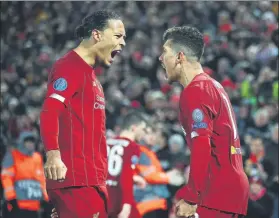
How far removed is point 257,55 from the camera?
15.1 metres

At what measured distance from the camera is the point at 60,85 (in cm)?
507

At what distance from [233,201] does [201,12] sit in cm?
1406

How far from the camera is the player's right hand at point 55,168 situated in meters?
4.78

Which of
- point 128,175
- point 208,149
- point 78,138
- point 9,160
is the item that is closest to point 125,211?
point 128,175

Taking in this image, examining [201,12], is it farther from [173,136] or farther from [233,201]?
[233,201]

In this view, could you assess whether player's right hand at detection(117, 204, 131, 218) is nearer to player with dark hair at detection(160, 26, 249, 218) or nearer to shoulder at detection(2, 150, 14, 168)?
shoulder at detection(2, 150, 14, 168)

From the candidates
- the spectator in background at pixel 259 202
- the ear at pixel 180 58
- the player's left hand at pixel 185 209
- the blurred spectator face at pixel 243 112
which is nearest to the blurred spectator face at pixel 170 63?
the ear at pixel 180 58

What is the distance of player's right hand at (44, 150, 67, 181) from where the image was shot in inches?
188

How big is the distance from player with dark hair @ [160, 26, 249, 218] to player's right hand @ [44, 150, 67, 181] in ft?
2.39

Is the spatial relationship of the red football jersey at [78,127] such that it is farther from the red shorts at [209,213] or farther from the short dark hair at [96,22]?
the red shorts at [209,213]

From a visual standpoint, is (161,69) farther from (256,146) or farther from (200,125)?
(200,125)

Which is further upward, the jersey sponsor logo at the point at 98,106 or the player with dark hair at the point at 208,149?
the jersey sponsor logo at the point at 98,106

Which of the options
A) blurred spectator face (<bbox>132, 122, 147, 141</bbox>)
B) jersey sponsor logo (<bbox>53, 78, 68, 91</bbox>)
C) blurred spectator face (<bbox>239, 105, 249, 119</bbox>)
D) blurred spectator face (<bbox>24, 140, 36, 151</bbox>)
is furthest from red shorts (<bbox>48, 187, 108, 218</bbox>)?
blurred spectator face (<bbox>239, 105, 249, 119</bbox>)

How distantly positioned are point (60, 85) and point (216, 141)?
3.51 feet
